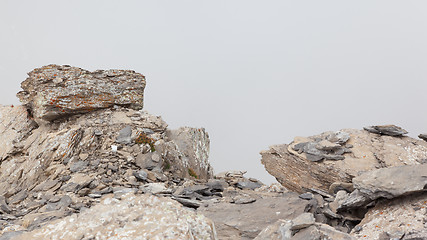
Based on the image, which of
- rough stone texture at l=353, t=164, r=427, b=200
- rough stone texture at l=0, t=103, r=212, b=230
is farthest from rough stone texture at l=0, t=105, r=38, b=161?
rough stone texture at l=353, t=164, r=427, b=200

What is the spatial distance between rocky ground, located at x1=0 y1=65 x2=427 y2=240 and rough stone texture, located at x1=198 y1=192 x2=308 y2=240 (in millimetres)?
44

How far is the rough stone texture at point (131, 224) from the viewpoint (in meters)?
4.51

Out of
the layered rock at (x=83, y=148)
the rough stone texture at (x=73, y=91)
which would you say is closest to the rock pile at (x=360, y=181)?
the layered rock at (x=83, y=148)

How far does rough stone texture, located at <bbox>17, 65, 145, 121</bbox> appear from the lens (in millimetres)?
21078

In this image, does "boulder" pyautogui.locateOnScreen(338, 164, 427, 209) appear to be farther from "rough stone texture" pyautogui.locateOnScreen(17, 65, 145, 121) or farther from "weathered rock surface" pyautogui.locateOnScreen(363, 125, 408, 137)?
"rough stone texture" pyautogui.locateOnScreen(17, 65, 145, 121)

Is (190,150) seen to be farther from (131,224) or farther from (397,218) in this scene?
(131,224)

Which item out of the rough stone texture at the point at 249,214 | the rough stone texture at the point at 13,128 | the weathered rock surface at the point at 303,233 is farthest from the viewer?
the rough stone texture at the point at 13,128

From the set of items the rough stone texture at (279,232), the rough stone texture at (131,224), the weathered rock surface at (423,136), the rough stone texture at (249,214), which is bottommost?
the rough stone texture at (249,214)

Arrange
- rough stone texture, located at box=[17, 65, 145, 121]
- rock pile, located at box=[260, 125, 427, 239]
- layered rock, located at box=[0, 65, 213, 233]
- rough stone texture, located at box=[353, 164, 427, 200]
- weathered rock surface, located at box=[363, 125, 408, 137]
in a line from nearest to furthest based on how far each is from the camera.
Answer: rock pile, located at box=[260, 125, 427, 239] < rough stone texture, located at box=[353, 164, 427, 200] < layered rock, located at box=[0, 65, 213, 233] < weathered rock surface, located at box=[363, 125, 408, 137] < rough stone texture, located at box=[17, 65, 145, 121]

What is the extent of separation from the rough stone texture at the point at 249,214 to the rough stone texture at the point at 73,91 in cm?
1428

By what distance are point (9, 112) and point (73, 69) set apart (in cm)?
722

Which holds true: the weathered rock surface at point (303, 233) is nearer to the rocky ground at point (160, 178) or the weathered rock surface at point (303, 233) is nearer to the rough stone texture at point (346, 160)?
the rocky ground at point (160, 178)

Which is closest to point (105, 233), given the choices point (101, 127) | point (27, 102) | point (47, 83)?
point (101, 127)

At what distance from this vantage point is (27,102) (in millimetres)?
22828
